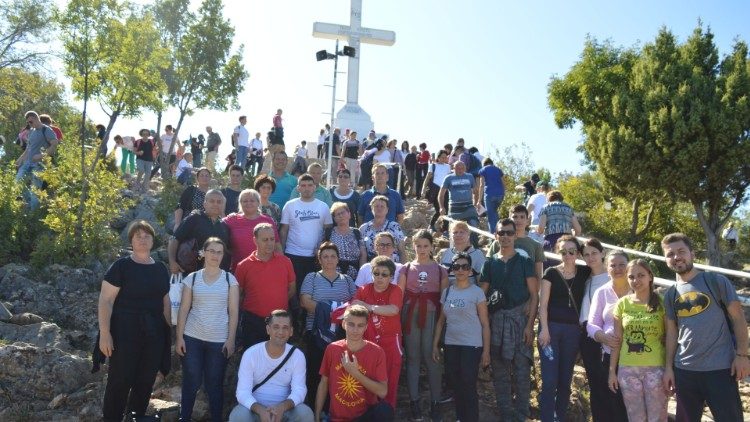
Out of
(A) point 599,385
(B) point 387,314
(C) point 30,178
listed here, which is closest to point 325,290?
(B) point 387,314

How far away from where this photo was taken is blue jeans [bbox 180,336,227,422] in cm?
586

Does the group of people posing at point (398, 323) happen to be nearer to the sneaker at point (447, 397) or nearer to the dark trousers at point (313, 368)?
the dark trousers at point (313, 368)

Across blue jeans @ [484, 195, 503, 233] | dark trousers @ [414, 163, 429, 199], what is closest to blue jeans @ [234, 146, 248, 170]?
dark trousers @ [414, 163, 429, 199]

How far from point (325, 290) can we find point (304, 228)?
1.09 m

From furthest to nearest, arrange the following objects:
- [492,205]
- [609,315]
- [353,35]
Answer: [353,35], [492,205], [609,315]

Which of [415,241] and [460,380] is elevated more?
[415,241]

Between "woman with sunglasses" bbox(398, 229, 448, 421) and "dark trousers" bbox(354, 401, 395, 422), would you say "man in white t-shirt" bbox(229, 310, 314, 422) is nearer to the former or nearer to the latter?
"dark trousers" bbox(354, 401, 395, 422)

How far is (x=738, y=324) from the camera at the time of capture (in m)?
5.00

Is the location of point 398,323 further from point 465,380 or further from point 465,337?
point 465,380

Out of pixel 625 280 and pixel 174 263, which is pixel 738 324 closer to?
pixel 625 280

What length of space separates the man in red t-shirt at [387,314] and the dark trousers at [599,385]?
1.65m

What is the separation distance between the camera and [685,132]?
1934cm

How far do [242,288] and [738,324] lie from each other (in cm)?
409

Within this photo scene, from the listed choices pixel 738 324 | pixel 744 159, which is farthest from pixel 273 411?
pixel 744 159
